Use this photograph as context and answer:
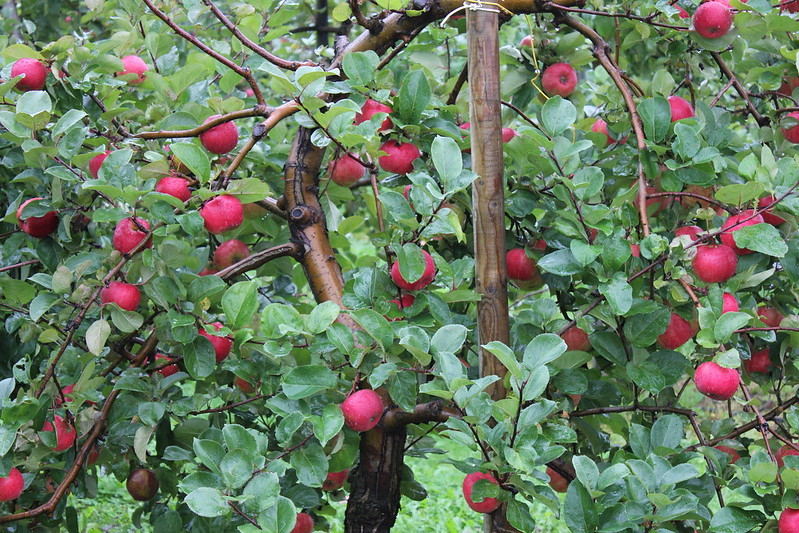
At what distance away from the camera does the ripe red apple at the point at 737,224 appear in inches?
50.1

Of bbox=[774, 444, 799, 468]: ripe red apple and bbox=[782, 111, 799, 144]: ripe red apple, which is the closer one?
bbox=[774, 444, 799, 468]: ripe red apple

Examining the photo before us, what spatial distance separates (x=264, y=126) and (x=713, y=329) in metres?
0.78

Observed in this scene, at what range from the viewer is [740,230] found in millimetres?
1249

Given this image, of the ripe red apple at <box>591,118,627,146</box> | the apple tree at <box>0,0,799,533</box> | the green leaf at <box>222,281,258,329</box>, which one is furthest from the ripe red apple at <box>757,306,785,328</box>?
the green leaf at <box>222,281,258,329</box>

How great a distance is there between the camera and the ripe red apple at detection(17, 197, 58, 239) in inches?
62.7

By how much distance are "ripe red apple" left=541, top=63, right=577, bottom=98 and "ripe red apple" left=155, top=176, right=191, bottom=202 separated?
33.2 inches

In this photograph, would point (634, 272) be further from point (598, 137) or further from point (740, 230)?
point (598, 137)

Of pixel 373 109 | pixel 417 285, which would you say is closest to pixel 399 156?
pixel 373 109

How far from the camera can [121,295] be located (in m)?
1.37

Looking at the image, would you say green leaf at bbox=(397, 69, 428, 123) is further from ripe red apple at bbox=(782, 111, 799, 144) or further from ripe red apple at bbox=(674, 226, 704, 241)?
ripe red apple at bbox=(782, 111, 799, 144)

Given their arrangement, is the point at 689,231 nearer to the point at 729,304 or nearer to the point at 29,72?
the point at 729,304

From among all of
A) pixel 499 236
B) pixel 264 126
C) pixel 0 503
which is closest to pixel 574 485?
pixel 499 236

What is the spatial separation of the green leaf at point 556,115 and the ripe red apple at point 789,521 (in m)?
0.67

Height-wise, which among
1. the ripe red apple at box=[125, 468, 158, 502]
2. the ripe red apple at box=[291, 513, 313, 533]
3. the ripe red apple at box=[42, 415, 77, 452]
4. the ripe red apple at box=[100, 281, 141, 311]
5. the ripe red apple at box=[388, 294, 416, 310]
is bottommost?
the ripe red apple at box=[125, 468, 158, 502]
